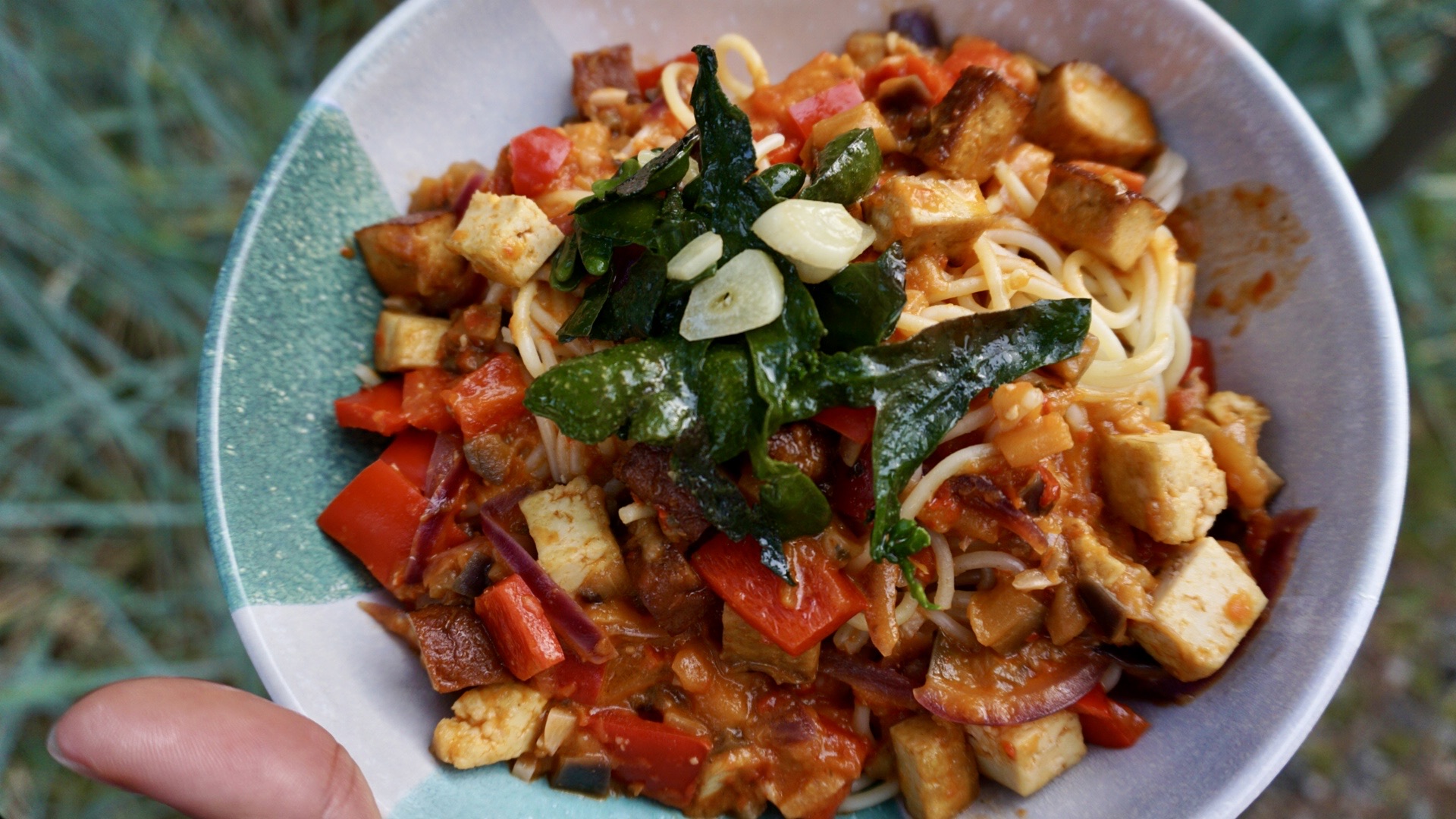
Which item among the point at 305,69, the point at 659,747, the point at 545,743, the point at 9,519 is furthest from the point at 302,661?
the point at 305,69

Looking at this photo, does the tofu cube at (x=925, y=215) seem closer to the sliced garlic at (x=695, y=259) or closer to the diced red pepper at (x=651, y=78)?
the sliced garlic at (x=695, y=259)

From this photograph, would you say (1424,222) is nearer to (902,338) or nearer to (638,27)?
(902,338)

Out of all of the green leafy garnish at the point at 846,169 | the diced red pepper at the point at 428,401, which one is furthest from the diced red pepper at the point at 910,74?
the diced red pepper at the point at 428,401

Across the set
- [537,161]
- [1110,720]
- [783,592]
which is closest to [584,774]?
[783,592]

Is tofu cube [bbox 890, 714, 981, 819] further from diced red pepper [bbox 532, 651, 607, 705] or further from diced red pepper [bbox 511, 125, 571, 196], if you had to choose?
diced red pepper [bbox 511, 125, 571, 196]

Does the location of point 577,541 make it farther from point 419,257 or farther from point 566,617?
point 419,257

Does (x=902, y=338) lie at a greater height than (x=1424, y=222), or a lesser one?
greater

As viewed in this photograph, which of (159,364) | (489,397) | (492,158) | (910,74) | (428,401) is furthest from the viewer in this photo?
(159,364)
